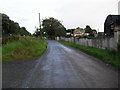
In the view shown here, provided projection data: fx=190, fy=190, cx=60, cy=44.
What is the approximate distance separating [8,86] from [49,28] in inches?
3836

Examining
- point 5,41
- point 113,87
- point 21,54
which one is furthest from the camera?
point 5,41

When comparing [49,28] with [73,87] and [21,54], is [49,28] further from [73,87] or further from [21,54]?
[73,87]

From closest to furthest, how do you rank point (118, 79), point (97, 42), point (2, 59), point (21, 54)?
point (118, 79) → point (2, 59) → point (21, 54) → point (97, 42)

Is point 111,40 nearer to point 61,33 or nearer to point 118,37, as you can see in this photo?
point 118,37

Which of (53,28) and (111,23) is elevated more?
(53,28)

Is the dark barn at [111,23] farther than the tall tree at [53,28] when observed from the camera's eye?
No

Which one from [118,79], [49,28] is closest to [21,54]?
[118,79]

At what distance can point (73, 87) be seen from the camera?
23.2 ft

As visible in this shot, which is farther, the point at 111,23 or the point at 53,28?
the point at 53,28

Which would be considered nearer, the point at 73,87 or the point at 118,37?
the point at 73,87

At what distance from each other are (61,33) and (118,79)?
98.4 m

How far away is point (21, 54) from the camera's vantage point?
18984 millimetres

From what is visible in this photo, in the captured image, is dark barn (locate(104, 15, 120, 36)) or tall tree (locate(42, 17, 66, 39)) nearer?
dark barn (locate(104, 15, 120, 36))

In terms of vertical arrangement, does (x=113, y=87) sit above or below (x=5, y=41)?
below
